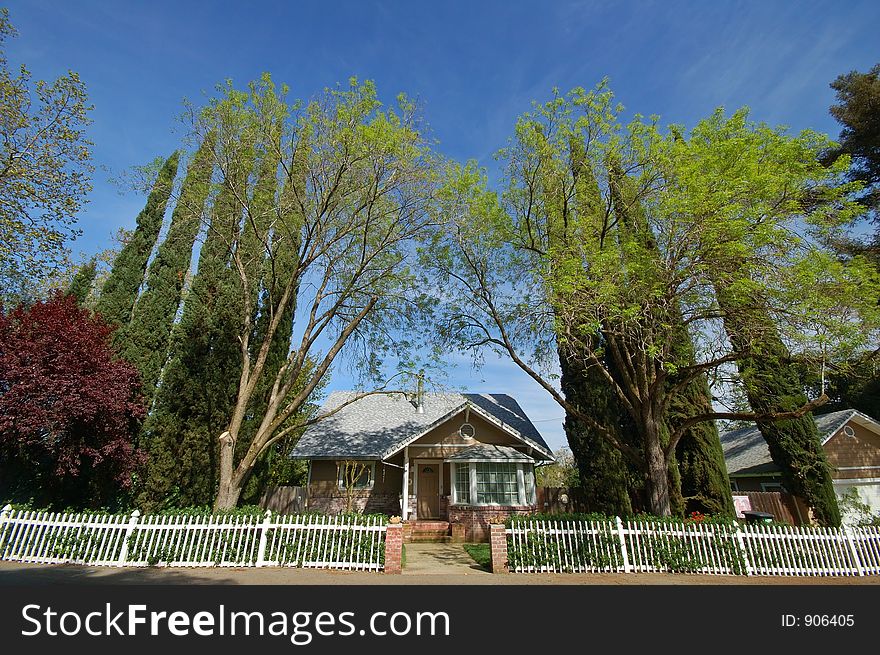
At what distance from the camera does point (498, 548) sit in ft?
31.6

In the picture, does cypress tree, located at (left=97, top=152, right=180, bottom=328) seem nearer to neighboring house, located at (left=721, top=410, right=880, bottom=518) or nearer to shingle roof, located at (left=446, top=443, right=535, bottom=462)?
shingle roof, located at (left=446, top=443, right=535, bottom=462)

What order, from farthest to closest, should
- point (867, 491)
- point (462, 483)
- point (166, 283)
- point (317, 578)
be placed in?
1. point (867, 491)
2. point (462, 483)
3. point (166, 283)
4. point (317, 578)

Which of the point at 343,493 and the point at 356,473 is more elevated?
the point at 356,473

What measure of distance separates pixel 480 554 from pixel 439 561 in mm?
1408

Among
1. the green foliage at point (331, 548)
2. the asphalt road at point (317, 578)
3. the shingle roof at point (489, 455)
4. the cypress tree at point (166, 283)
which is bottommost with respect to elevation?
the asphalt road at point (317, 578)

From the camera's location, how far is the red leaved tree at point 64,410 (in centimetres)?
1062

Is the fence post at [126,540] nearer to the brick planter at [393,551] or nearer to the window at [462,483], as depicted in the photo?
the brick planter at [393,551]

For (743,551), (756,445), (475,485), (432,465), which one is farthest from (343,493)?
(756,445)

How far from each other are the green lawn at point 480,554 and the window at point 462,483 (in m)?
1.90

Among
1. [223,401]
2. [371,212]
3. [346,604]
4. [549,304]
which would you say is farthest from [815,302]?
[223,401]

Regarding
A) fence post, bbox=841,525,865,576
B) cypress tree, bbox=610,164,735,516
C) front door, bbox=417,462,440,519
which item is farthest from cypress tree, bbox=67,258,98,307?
fence post, bbox=841,525,865,576

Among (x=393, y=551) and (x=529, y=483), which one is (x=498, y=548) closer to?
(x=393, y=551)

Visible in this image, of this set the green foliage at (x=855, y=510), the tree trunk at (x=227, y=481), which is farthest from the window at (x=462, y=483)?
the green foliage at (x=855, y=510)

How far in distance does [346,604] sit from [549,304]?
7.65 metres
